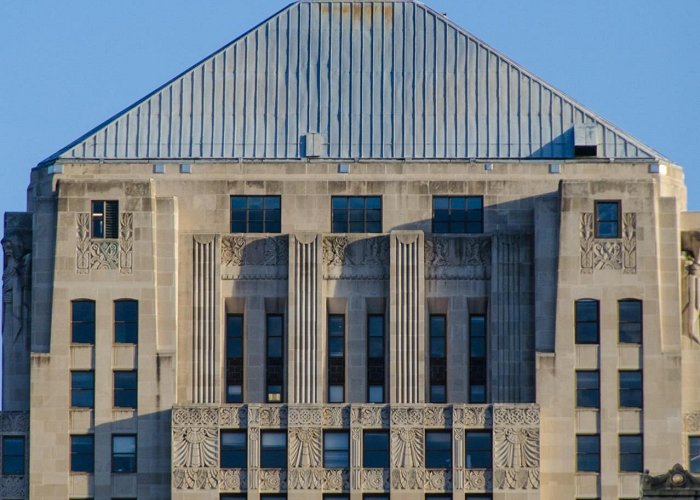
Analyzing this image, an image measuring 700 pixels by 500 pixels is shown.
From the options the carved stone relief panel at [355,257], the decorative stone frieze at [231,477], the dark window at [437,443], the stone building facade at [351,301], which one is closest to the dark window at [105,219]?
the stone building facade at [351,301]

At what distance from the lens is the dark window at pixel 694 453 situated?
14525 centimetres

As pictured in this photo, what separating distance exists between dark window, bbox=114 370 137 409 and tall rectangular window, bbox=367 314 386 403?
10259 millimetres

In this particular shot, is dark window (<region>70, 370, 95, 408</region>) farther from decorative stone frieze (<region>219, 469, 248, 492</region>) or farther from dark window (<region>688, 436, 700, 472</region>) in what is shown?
dark window (<region>688, 436, 700, 472</region>)

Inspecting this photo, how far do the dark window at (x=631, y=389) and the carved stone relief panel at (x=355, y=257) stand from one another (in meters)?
11.4

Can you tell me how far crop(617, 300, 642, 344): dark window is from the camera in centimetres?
14588

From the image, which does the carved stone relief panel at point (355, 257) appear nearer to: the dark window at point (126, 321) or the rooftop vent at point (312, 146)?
the rooftop vent at point (312, 146)

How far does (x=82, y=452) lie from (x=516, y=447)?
61.6 feet

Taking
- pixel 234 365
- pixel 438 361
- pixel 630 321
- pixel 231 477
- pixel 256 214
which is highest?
pixel 256 214

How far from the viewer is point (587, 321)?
480 feet

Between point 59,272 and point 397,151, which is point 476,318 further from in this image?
point 59,272

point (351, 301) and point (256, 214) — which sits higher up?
point (256, 214)

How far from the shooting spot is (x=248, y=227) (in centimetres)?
14900

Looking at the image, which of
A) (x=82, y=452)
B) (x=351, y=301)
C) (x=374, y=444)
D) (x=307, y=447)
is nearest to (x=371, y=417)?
(x=374, y=444)

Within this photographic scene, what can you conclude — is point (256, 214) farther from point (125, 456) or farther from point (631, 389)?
point (631, 389)
